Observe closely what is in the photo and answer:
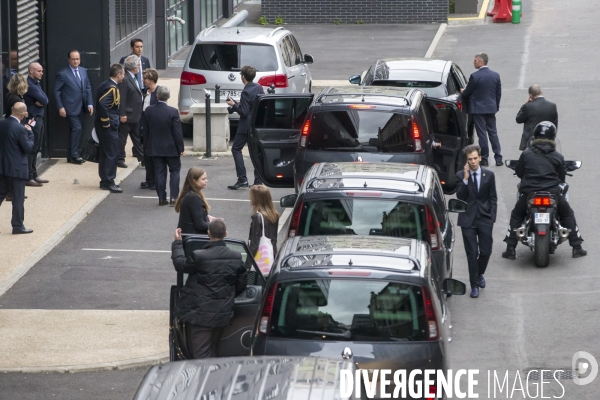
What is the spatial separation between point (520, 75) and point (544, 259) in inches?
619

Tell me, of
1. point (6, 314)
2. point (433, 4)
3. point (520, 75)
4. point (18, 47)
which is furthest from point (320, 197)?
point (433, 4)

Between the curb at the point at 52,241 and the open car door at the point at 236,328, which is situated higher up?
the open car door at the point at 236,328

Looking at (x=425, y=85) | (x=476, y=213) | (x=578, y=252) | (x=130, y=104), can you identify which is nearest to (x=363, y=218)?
(x=476, y=213)

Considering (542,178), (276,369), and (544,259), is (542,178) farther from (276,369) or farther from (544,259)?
(276,369)

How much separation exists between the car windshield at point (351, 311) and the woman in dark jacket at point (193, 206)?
3.72 metres

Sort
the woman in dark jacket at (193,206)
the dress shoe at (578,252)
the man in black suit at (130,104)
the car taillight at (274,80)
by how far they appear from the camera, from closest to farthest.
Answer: the woman in dark jacket at (193,206) → the dress shoe at (578,252) → the man in black suit at (130,104) → the car taillight at (274,80)

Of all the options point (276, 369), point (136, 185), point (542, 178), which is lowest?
point (136, 185)

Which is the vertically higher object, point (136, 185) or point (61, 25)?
point (61, 25)

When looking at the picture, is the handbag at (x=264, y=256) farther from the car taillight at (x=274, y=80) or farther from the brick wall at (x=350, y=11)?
the brick wall at (x=350, y=11)

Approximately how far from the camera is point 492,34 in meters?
36.8

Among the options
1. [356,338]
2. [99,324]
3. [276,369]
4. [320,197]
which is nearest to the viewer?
[276,369]

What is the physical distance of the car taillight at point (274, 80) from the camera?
68.7ft

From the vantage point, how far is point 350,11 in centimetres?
4000

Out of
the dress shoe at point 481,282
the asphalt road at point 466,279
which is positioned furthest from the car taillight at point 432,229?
the dress shoe at point 481,282
